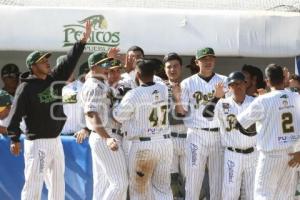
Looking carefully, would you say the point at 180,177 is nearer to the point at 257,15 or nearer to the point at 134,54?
the point at 134,54

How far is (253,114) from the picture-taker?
7.41 metres

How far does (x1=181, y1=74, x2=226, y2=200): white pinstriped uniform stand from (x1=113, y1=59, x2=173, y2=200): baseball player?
577mm

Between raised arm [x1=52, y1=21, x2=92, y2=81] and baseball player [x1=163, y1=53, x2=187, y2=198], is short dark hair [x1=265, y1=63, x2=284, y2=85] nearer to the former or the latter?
baseball player [x1=163, y1=53, x2=187, y2=198]

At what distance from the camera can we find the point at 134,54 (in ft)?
28.3

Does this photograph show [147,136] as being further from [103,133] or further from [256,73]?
[256,73]

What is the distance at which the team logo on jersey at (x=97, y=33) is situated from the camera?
387 inches

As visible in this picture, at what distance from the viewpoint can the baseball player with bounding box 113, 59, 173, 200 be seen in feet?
24.9

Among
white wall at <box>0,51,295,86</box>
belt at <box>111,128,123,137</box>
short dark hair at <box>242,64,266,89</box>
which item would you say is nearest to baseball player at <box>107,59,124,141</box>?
belt at <box>111,128,123,137</box>

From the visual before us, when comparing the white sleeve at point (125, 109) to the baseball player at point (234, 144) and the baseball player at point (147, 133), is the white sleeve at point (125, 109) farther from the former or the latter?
the baseball player at point (234, 144)

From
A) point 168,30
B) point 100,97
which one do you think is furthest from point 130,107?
point 168,30

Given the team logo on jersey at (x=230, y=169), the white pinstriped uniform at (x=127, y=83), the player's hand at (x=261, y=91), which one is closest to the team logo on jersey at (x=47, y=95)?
the white pinstriped uniform at (x=127, y=83)

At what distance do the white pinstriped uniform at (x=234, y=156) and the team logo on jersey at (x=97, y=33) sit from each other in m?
2.25

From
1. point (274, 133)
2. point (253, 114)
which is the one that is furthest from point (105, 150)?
point (274, 133)

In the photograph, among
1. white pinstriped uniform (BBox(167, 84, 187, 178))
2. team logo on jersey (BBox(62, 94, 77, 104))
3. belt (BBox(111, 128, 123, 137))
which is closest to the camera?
belt (BBox(111, 128, 123, 137))
